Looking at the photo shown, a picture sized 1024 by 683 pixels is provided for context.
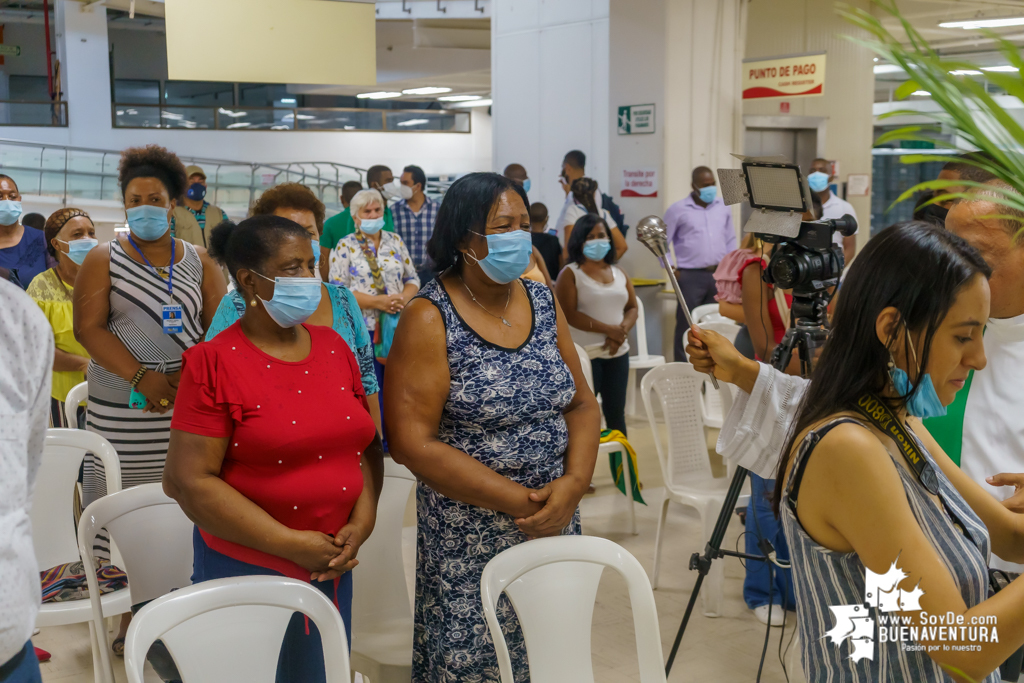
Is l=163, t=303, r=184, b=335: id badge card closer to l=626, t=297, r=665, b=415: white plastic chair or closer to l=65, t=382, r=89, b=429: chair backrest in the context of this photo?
l=65, t=382, r=89, b=429: chair backrest

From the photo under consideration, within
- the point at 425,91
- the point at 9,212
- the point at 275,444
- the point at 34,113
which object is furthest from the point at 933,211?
the point at 425,91

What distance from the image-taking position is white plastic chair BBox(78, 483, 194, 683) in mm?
2330

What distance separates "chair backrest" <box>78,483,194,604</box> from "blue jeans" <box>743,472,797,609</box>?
2.00 meters

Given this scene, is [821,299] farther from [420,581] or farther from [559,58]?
[559,58]

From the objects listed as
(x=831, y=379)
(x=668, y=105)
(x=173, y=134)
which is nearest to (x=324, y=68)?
(x=668, y=105)

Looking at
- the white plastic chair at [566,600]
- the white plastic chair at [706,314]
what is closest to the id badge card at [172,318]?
the white plastic chair at [566,600]

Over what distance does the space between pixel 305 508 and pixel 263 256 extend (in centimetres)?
62

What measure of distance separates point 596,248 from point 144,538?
3.26 m

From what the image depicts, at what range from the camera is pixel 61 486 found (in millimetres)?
2934

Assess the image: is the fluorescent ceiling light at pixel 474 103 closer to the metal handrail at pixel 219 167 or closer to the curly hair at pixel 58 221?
the metal handrail at pixel 219 167

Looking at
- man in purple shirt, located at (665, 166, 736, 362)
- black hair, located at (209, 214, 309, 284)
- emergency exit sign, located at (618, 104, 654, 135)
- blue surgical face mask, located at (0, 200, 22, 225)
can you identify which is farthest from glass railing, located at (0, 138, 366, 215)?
black hair, located at (209, 214, 309, 284)

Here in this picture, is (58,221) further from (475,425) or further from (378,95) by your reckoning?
(378,95)

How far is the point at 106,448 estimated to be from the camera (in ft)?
9.34

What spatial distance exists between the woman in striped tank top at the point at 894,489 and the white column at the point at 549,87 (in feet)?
23.5
